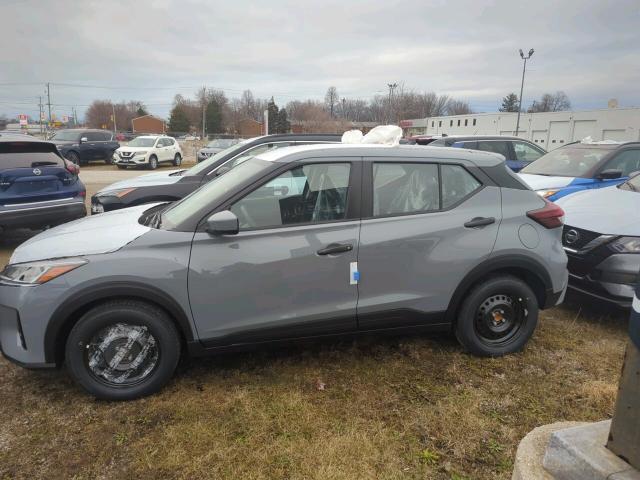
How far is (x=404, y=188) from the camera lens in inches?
134

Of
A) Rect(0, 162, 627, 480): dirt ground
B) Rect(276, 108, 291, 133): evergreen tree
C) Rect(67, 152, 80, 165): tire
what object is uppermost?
Rect(276, 108, 291, 133): evergreen tree

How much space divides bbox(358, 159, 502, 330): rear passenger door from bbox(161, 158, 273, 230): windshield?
2.79 ft

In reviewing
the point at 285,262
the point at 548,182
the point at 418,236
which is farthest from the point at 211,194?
the point at 548,182

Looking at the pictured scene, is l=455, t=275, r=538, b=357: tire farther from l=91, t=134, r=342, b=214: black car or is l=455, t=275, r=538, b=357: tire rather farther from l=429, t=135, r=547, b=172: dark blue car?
l=429, t=135, r=547, b=172: dark blue car

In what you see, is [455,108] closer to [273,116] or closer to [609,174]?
[273,116]

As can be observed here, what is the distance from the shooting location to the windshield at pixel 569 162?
736cm

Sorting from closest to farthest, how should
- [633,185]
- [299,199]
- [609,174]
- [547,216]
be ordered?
1. [299,199]
2. [547,216]
3. [633,185]
4. [609,174]

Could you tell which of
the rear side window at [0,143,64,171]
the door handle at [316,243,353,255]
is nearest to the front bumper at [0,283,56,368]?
the door handle at [316,243,353,255]

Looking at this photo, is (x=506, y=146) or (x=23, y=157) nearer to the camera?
(x=23, y=157)

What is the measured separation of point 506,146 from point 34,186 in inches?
368

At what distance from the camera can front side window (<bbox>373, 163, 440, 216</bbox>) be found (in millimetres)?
3326

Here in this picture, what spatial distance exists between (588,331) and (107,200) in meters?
5.86

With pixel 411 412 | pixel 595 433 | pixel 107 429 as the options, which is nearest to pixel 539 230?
pixel 411 412

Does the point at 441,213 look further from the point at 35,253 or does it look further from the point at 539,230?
the point at 35,253
